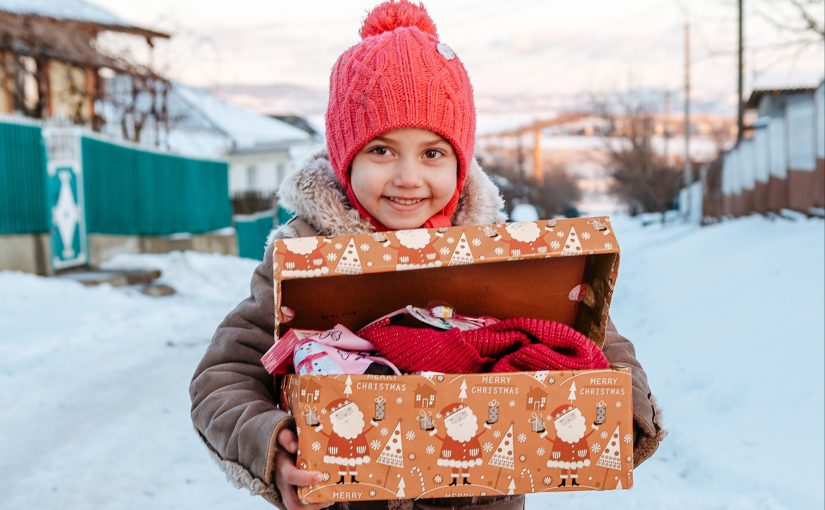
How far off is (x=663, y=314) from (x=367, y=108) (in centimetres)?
736

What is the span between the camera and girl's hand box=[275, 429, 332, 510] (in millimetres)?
1299

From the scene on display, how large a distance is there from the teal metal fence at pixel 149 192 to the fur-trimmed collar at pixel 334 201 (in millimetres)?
10914

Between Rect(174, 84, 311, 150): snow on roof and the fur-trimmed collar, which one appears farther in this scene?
Rect(174, 84, 311, 150): snow on roof

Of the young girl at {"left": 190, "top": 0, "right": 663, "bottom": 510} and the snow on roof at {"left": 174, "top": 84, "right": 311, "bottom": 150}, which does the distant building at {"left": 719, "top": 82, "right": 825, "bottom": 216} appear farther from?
the snow on roof at {"left": 174, "top": 84, "right": 311, "bottom": 150}

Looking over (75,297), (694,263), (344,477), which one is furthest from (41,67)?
(344,477)

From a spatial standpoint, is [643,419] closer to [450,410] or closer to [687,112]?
[450,410]

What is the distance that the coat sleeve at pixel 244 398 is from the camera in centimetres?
139

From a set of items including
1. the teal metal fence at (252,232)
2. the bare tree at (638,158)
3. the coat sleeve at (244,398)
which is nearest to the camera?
the coat sleeve at (244,398)

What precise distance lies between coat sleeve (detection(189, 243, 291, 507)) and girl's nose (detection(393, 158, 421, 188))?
0.32 m

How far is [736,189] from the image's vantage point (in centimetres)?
1709

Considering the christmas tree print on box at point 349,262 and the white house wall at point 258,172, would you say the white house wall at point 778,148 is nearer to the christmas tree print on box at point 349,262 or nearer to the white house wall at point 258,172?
the christmas tree print on box at point 349,262

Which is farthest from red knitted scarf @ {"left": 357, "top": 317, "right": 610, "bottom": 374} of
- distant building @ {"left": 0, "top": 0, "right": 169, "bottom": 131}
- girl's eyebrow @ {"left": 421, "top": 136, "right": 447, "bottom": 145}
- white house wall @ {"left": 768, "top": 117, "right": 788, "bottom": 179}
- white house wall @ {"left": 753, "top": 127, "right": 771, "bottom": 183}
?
distant building @ {"left": 0, "top": 0, "right": 169, "bottom": 131}

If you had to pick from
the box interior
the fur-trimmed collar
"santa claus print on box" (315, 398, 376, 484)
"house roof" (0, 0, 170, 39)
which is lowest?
"santa claus print on box" (315, 398, 376, 484)

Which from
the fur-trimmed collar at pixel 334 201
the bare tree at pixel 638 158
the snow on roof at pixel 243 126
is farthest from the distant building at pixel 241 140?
the fur-trimmed collar at pixel 334 201
